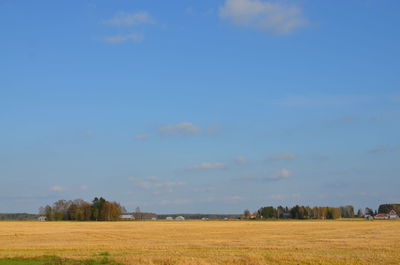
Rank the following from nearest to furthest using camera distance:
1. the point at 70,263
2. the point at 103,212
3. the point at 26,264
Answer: the point at 70,263, the point at 26,264, the point at 103,212

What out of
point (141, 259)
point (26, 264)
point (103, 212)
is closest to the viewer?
point (26, 264)

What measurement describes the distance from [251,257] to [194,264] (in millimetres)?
5545

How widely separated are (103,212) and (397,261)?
545 feet

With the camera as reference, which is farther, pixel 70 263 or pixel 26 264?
pixel 26 264

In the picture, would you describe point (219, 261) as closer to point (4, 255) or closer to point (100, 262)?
point (100, 262)

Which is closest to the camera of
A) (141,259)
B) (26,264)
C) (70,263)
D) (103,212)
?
(70,263)

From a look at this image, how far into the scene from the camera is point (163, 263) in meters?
29.5

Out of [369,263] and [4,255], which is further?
[4,255]

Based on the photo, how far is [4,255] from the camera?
36625 millimetres

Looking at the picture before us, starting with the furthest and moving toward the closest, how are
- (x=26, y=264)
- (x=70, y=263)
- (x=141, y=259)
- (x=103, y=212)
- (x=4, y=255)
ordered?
(x=103, y=212) → (x=4, y=255) → (x=141, y=259) → (x=26, y=264) → (x=70, y=263)

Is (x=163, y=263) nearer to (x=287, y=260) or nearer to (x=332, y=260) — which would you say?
(x=287, y=260)

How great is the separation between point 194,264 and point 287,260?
666 cm

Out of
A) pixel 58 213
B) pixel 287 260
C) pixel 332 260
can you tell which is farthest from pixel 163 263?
pixel 58 213

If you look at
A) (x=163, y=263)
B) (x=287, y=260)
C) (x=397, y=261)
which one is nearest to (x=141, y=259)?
(x=163, y=263)
